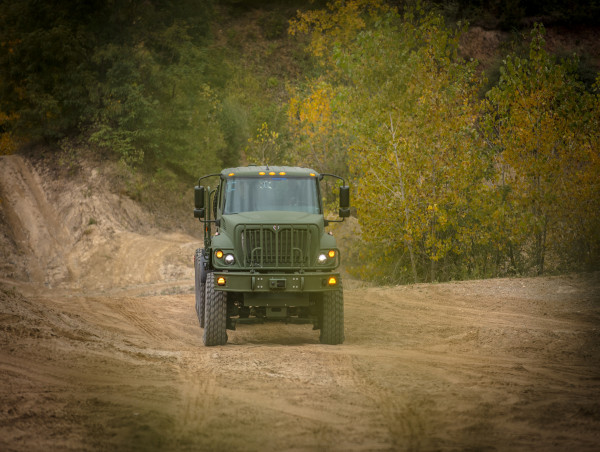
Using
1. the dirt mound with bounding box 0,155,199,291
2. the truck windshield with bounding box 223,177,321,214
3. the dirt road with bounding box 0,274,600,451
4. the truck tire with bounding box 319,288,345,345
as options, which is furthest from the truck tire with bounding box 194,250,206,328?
the dirt mound with bounding box 0,155,199,291

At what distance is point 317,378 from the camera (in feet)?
30.9

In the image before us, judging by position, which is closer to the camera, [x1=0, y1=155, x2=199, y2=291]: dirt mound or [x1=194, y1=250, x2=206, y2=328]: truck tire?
[x1=194, y1=250, x2=206, y2=328]: truck tire

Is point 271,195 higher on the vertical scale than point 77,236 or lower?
higher

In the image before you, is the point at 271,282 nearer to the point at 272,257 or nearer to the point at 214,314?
the point at 272,257

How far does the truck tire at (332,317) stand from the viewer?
12.1 m

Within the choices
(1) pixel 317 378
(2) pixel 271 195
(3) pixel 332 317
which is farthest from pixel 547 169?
(1) pixel 317 378

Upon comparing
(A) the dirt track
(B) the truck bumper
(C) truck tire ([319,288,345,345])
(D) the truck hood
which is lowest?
(A) the dirt track

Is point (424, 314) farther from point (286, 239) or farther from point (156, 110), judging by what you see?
point (156, 110)

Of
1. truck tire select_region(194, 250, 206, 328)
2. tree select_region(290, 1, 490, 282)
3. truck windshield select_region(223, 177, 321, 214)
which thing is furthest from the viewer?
tree select_region(290, 1, 490, 282)

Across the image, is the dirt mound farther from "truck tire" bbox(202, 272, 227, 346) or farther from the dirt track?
"truck tire" bbox(202, 272, 227, 346)

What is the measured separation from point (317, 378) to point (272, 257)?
2888 millimetres

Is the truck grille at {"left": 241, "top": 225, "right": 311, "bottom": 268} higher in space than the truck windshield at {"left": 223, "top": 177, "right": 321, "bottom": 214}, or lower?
lower

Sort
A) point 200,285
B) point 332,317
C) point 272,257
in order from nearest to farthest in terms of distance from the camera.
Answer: point 272,257
point 332,317
point 200,285

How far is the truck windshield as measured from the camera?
1266cm
